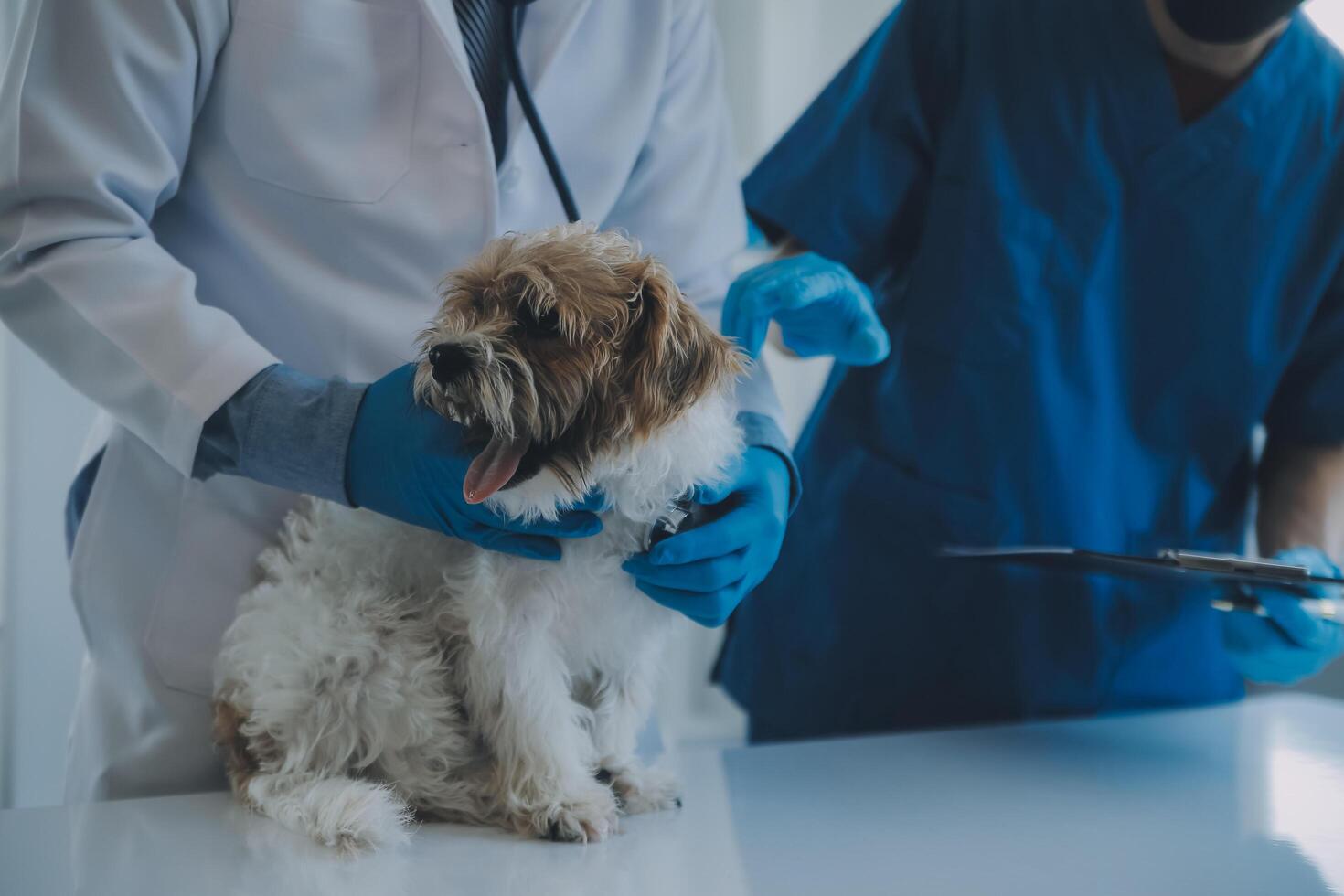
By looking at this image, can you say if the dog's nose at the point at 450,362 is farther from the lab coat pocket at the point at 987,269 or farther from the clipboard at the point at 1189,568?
the lab coat pocket at the point at 987,269

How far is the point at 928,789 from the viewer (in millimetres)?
1196

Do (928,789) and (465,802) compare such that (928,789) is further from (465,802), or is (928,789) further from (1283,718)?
→ (1283,718)

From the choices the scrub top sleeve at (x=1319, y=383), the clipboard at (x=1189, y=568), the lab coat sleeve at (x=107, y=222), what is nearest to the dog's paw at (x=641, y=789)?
the clipboard at (x=1189, y=568)

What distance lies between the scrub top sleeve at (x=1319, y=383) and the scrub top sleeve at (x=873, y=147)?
0.67 m

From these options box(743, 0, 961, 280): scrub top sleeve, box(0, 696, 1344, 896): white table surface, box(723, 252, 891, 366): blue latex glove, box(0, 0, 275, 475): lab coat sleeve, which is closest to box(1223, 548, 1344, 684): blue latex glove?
box(0, 696, 1344, 896): white table surface

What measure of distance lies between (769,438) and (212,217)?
701 millimetres

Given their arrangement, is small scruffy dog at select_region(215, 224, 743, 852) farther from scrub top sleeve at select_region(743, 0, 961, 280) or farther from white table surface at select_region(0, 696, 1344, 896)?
scrub top sleeve at select_region(743, 0, 961, 280)

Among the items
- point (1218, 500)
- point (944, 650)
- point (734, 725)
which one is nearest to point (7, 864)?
point (944, 650)

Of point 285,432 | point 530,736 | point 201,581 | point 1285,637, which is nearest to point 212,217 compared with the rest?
point 285,432

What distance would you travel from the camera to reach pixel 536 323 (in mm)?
980

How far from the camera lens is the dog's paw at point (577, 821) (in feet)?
3.22

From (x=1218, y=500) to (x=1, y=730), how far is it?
252cm

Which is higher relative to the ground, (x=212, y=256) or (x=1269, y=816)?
(x=212, y=256)

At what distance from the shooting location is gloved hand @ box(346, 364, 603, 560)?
0.98m
